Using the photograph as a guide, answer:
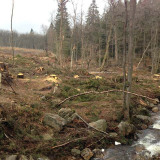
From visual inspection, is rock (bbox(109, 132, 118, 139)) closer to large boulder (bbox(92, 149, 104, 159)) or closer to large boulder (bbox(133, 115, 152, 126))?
large boulder (bbox(92, 149, 104, 159))

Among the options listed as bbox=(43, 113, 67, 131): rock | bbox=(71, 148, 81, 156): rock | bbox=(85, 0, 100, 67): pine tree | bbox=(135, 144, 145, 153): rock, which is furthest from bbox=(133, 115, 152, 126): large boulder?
bbox=(85, 0, 100, 67): pine tree

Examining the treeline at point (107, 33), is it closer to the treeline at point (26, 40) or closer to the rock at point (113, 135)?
the rock at point (113, 135)

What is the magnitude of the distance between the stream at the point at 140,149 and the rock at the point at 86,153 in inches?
21.6

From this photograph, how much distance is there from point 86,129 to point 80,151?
123cm

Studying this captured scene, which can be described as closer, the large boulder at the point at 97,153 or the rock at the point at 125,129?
the large boulder at the point at 97,153

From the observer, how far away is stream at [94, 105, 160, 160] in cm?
631

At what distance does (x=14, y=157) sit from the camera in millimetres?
4996

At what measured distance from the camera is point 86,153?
242 inches

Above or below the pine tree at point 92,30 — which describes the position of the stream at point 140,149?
below

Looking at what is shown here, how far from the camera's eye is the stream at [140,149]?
248 inches

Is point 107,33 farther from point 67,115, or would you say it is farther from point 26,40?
point 26,40

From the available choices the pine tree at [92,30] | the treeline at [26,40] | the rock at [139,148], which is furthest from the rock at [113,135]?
the treeline at [26,40]

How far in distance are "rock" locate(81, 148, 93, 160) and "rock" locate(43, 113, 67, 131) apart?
1514mm

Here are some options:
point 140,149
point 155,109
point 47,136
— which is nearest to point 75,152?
point 47,136
